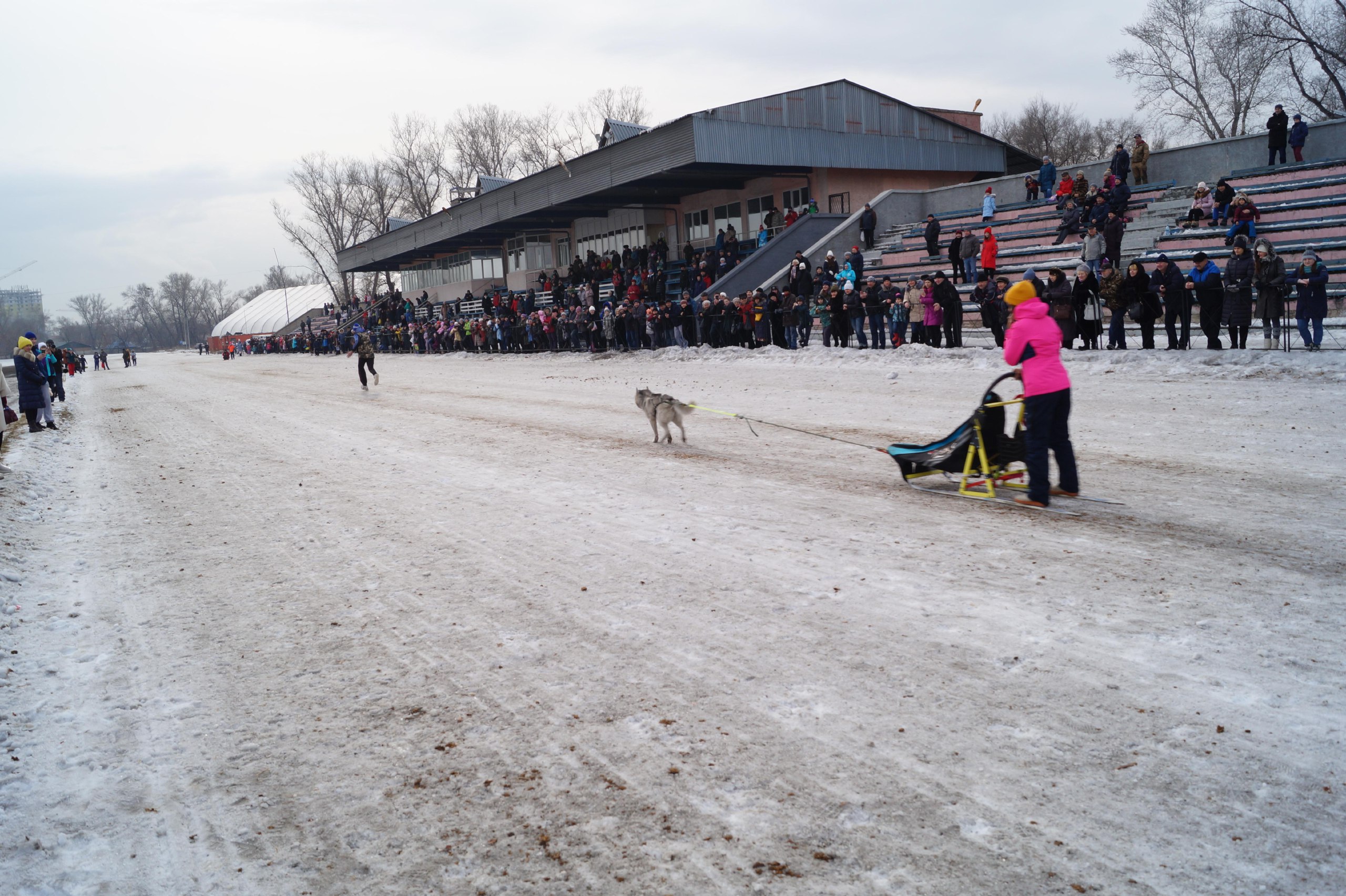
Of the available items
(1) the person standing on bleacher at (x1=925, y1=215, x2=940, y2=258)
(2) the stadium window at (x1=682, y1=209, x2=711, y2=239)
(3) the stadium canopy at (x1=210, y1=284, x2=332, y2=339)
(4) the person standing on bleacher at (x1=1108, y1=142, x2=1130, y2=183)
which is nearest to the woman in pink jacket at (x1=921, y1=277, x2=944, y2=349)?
(1) the person standing on bleacher at (x1=925, y1=215, x2=940, y2=258)

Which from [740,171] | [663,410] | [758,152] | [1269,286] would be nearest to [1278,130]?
[1269,286]

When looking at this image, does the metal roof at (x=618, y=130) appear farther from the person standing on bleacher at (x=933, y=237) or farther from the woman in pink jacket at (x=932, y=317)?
the woman in pink jacket at (x=932, y=317)

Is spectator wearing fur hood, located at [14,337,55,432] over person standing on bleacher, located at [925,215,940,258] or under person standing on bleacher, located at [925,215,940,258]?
under

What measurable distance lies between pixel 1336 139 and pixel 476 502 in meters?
25.0

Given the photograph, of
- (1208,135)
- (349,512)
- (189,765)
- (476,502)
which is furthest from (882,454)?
(1208,135)

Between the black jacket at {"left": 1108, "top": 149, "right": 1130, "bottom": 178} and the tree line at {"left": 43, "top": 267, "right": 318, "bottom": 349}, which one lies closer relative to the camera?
the black jacket at {"left": 1108, "top": 149, "right": 1130, "bottom": 178}

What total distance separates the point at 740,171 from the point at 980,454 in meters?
28.6

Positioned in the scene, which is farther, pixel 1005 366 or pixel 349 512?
pixel 1005 366

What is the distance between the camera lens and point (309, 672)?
4.50 meters

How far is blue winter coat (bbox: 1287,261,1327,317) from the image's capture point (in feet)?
44.8

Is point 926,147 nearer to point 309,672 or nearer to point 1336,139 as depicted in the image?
point 1336,139

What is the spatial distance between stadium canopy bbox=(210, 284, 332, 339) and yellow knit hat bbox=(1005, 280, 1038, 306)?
110m

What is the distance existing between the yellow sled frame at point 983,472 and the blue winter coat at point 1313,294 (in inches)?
387

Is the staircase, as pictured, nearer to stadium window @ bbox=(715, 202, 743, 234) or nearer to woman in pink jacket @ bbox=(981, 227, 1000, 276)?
woman in pink jacket @ bbox=(981, 227, 1000, 276)
